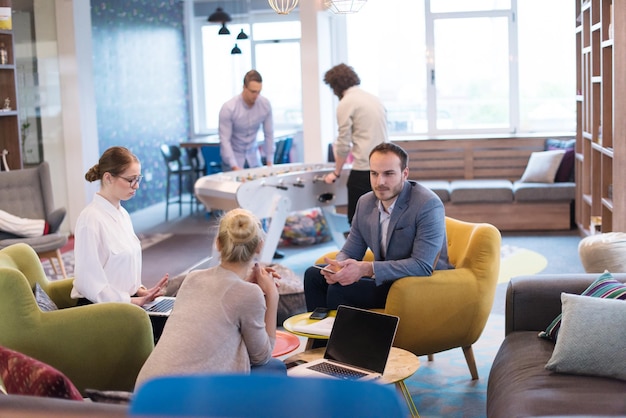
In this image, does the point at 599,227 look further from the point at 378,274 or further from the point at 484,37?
the point at 484,37

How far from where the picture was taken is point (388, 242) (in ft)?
13.8

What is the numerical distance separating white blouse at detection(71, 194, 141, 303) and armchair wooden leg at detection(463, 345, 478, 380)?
1577 mm

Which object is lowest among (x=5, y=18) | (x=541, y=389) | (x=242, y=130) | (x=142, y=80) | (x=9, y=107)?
(x=541, y=389)

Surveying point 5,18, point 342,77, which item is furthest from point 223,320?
point 5,18

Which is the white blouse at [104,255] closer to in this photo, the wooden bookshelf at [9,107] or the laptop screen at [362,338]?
the laptop screen at [362,338]

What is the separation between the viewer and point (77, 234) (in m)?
3.74

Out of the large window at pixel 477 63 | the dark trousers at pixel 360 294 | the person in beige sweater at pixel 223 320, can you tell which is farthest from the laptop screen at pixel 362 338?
the large window at pixel 477 63

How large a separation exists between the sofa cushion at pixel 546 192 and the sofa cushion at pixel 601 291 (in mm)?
4924

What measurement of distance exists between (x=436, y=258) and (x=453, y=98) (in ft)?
21.7

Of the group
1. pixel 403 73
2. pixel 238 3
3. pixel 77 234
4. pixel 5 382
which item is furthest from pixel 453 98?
pixel 5 382

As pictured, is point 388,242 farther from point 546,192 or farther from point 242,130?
point 546,192

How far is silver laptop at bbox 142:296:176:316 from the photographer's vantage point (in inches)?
151

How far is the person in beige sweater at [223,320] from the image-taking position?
2.86 metres

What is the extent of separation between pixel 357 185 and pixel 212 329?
3.69 metres
